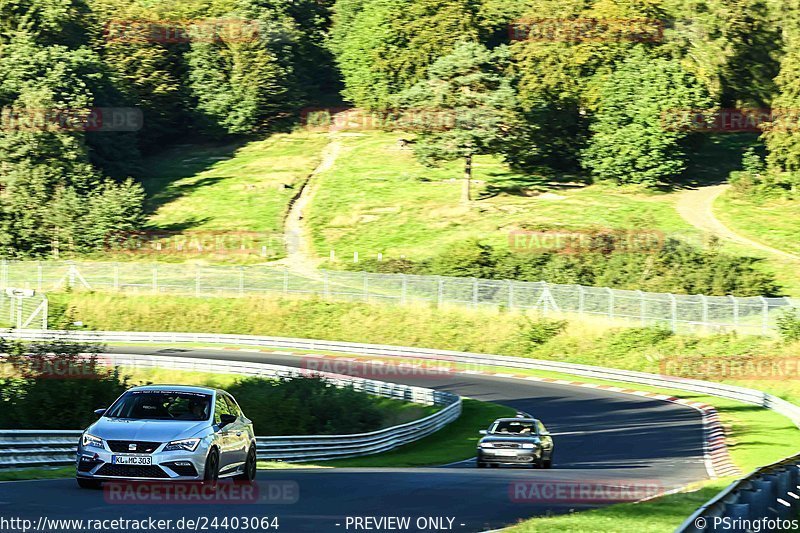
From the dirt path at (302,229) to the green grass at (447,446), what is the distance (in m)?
29.0

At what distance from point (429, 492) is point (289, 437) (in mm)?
10859

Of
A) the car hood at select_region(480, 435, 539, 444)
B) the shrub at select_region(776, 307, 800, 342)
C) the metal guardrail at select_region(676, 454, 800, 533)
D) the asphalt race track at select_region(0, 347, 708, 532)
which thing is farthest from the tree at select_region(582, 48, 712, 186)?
the metal guardrail at select_region(676, 454, 800, 533)

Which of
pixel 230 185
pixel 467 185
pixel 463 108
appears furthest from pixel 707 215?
pixel 230 185

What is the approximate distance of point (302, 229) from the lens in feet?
273

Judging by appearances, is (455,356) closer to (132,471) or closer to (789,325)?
(789,325)

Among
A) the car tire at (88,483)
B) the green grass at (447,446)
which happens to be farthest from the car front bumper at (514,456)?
the car tire at (88,483)

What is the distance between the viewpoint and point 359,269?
7119cm

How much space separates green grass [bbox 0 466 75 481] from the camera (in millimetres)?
19653

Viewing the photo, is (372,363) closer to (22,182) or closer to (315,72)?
Answer: (22,182)

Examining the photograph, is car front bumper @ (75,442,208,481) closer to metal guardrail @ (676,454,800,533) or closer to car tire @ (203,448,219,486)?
car tire @ (203,448,219,486)

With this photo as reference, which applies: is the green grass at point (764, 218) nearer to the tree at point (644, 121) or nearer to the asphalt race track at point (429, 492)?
the tree at point (644, 121)

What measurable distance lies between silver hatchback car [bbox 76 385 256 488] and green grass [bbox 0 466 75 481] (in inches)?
129

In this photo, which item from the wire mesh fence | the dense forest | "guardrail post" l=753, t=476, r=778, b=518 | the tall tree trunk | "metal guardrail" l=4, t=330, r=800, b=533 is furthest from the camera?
the tall tree trunk

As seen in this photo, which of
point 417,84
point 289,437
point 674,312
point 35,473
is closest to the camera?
point 35,473
